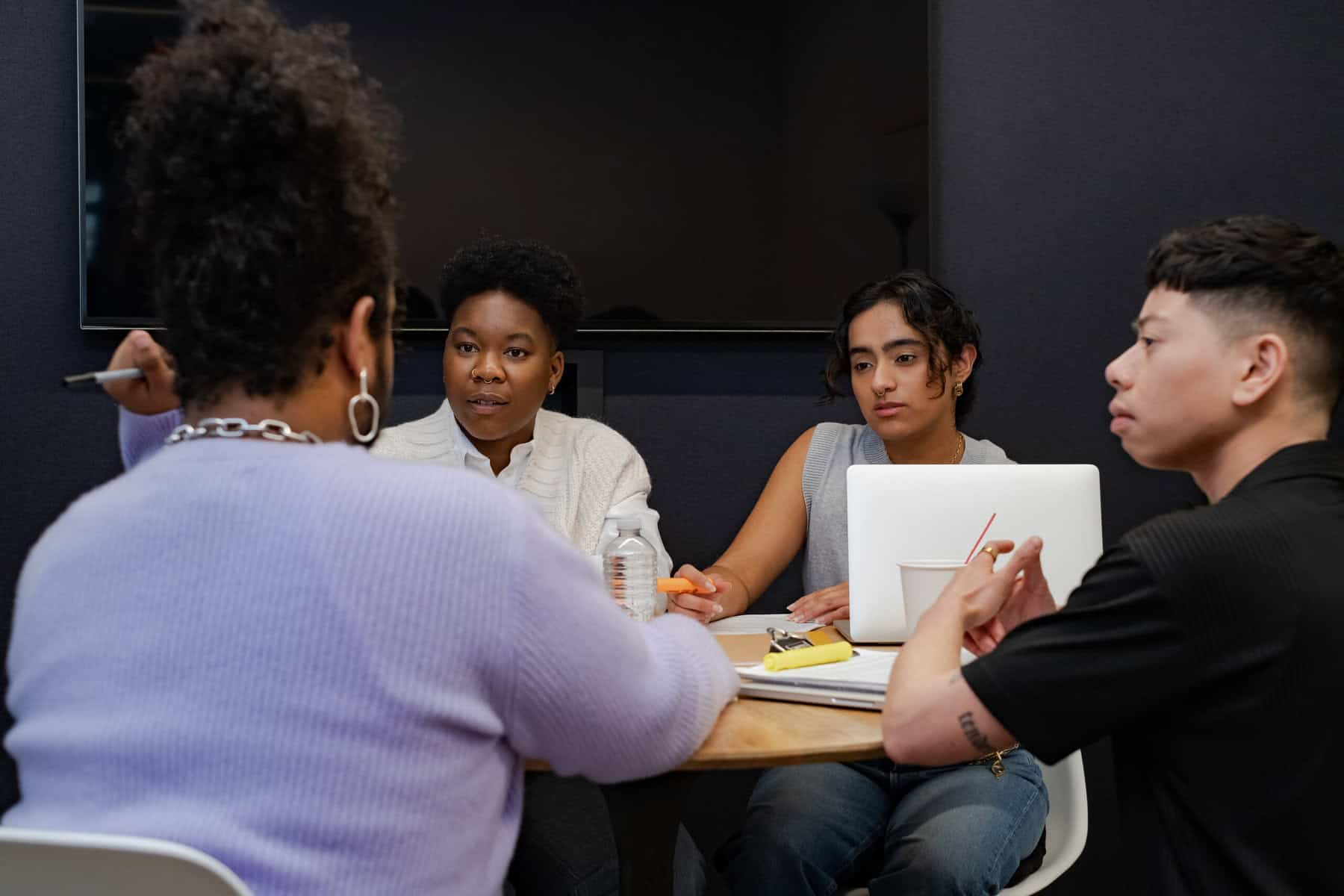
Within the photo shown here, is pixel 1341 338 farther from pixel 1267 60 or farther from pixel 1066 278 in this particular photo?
pixel 1267 60

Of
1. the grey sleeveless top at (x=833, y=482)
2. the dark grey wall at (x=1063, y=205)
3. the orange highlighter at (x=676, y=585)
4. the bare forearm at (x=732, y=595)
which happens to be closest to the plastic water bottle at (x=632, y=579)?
the orange highlighter at (x=676, y=585)

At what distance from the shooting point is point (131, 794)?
877 mm

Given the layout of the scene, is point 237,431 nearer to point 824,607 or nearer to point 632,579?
point 632,579

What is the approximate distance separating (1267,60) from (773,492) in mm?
1813

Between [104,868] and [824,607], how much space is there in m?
1.38

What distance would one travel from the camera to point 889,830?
1860 millimetres

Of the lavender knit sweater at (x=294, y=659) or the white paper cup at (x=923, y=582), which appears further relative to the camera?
the white paper cup at (x=923, y=582)

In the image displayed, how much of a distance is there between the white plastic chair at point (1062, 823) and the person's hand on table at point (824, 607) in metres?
0.40

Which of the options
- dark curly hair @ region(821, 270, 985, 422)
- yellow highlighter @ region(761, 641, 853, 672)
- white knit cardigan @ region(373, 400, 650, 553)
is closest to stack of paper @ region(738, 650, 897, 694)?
yellow highlighter @ region(761, 641, 853, 672)

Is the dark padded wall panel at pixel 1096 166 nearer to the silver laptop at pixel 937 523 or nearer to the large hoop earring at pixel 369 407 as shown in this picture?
the silver laptop at pixel 937 523

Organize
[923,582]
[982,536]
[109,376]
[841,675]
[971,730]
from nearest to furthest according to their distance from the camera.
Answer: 1. [971,730]
2. [109,376]
3. [841,675]
4. [923,582]
5. [982,536]

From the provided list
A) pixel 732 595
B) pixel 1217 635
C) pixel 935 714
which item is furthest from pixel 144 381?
pixel 1217 635

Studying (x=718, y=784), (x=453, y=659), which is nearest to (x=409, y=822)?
(x=453, y=659)

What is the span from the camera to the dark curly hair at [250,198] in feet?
3.29
